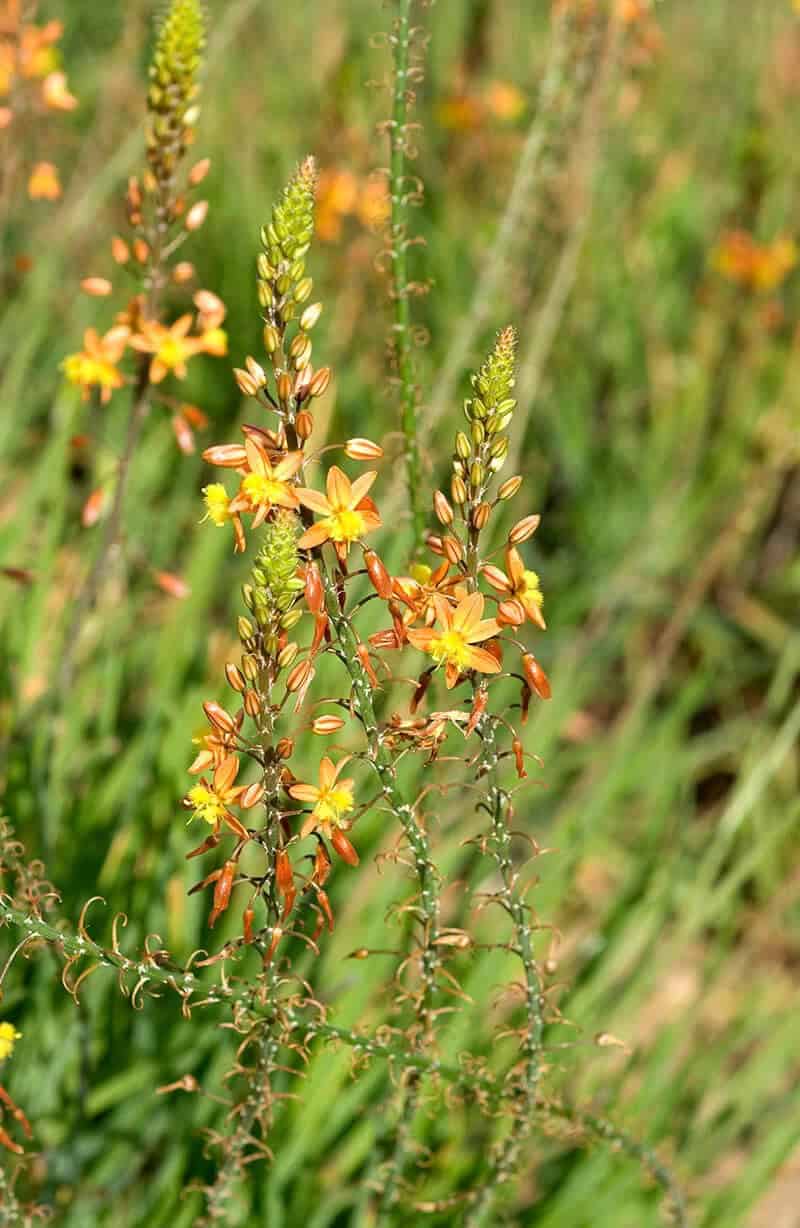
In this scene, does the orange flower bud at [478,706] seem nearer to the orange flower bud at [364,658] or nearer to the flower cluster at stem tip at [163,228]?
the orange flower bud at [364,658]

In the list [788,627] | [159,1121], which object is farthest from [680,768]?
[159,1121]

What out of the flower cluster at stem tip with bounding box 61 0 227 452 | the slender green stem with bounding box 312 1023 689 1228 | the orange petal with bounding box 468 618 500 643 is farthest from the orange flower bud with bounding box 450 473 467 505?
the flower cluster at stem tip with bounding box 61 0 227 452

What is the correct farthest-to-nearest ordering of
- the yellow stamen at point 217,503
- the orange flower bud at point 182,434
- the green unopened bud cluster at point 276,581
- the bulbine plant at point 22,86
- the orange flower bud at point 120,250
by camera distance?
the bulbine plant at point 22,86 → the orange flower bud at point 182,434 → the orange flower bud at point 120,250 → the yellow stamen at point 217,503 → the green unopened bud cluster at point 276,581

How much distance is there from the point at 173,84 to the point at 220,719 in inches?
29.9

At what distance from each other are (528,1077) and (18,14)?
73.6 inches

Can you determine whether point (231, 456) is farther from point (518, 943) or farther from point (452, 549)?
point (518, 943)

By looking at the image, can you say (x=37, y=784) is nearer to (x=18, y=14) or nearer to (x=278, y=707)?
(x=278, y=707)

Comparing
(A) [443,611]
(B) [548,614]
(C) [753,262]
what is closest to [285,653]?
(A) [443,611]

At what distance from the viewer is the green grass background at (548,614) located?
1766 mm

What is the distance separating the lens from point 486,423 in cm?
97

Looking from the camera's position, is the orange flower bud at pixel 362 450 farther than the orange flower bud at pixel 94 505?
No

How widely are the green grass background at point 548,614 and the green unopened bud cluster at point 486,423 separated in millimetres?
343

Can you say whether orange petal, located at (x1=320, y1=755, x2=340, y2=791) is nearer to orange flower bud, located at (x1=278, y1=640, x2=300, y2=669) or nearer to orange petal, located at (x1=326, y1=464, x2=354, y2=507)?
orange flower bud, located at (x1=278, y1=640, x2=300, y2=669)

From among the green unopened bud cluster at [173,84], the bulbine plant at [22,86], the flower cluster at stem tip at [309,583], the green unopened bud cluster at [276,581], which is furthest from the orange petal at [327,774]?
the bulbine plant at [22,86]
